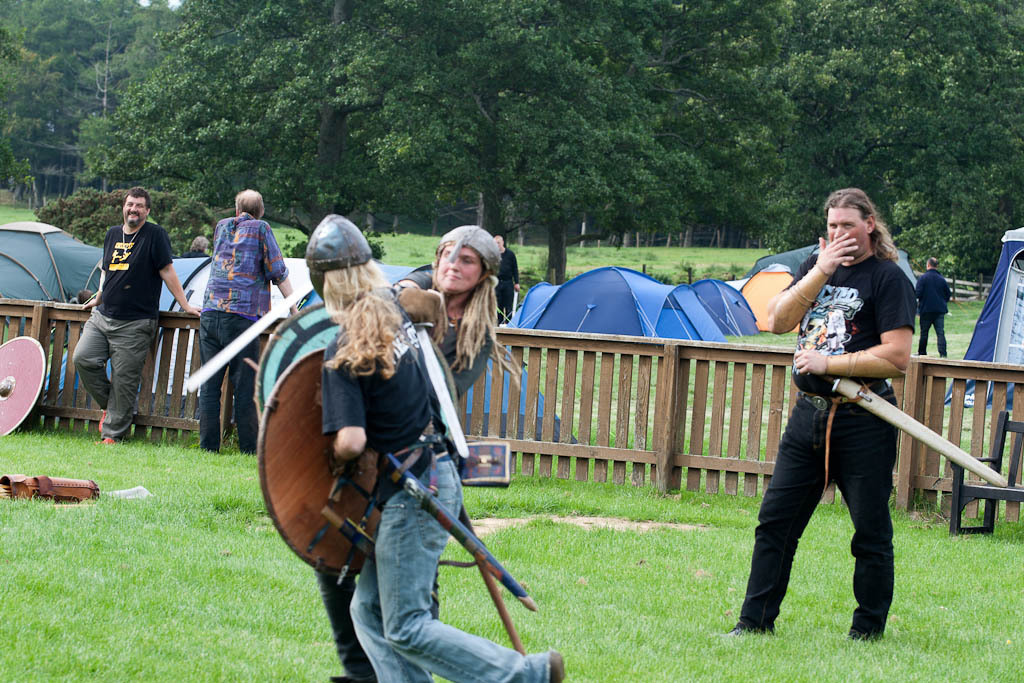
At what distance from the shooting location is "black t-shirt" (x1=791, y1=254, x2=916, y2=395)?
4.49m

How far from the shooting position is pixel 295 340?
3.24 meters

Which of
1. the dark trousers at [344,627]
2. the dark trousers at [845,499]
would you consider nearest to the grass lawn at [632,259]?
the dark trousers at [845,499]

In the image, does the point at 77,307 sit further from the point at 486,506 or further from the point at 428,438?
the point at 428,438

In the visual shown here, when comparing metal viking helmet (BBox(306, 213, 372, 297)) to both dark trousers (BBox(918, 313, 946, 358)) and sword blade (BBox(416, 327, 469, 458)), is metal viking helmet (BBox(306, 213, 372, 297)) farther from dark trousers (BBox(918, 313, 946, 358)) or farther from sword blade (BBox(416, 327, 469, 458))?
dark trousers (BBox(918, 313, 946, 358))

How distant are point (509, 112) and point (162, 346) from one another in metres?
21.3

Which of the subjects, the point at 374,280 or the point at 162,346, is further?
the point at 162,346

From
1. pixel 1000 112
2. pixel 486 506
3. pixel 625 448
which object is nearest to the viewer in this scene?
pixel 486 506

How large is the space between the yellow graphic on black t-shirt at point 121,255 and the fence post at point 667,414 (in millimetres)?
4271

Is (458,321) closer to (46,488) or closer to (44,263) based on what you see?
(46,488)

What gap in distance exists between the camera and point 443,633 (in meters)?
3.16

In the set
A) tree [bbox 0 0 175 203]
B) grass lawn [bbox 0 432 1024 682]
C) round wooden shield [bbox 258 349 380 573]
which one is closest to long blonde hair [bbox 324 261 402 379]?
round wooden shield [bbox 258 349 380 573]

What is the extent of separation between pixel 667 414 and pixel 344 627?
452 cm

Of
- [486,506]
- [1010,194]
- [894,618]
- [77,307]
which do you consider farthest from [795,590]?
[1010,194]

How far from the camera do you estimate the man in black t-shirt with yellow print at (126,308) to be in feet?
28.3
